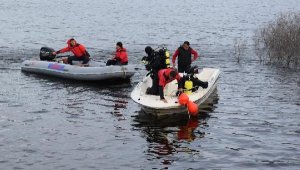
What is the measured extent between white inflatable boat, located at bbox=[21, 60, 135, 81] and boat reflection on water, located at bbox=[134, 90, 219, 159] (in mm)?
4535

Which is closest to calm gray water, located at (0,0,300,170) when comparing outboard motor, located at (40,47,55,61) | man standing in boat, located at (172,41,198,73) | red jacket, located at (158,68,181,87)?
outboard motor, located at (40,47,55,61)

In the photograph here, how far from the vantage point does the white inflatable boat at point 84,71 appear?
78.1ft

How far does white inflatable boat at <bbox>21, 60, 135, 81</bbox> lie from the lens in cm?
2381

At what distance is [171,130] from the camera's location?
17328 millimetres

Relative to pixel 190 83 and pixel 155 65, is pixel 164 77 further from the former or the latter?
pixel 190 83

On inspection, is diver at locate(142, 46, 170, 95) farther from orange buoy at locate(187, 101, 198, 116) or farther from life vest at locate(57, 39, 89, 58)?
life vest at locate(57, 39, 89, 58)

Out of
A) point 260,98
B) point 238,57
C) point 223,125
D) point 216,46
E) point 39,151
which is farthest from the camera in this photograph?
point 216,46

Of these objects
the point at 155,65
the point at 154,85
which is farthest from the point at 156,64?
the point at 154,85

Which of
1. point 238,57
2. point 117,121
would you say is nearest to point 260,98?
point 117,121

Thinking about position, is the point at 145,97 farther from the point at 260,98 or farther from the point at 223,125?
the point at 260,98

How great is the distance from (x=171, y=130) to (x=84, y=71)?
8216 mm

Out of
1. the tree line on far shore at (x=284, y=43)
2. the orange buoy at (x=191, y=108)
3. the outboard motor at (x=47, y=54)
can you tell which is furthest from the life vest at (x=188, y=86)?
the tree line on far shore at (x=284, y=43)

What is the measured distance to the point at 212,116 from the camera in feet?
63.7

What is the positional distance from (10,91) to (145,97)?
23.5ft
